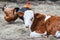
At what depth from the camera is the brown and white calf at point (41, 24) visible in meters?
5.72

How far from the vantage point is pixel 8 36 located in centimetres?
605

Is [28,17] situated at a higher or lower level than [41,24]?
higher

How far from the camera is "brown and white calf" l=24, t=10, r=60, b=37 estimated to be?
18.8 feet

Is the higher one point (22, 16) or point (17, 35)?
point (22, 16)

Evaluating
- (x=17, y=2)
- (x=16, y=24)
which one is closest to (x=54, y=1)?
(x=17, y=2)

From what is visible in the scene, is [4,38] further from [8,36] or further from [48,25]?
[48,25]

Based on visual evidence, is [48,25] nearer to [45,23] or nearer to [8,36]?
[45,23]

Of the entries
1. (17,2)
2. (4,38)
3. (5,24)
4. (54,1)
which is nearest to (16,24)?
(5,24)

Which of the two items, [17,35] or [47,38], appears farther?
[17,35]

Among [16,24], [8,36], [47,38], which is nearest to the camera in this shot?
[47,38]

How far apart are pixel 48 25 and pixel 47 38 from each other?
1.04ft

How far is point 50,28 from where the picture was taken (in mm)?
5734

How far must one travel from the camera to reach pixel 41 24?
5867 mm

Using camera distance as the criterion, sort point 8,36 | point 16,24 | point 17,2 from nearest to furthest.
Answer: point 8,36
point 16,24
point 17,2
